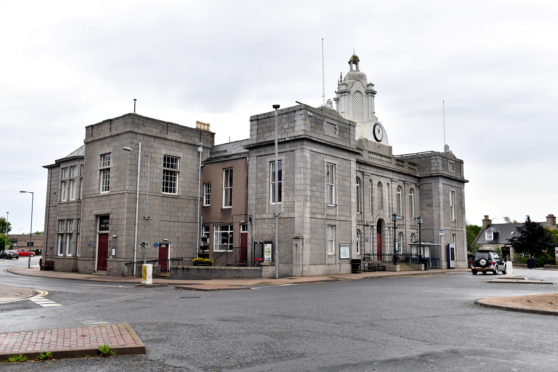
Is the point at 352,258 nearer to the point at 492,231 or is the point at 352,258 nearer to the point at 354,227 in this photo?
the point at 354,227

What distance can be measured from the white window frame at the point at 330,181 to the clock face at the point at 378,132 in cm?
1178

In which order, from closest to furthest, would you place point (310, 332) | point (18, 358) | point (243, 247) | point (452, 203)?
point (18, 358), point (310, 332), point (243, 247), point (452, 203)

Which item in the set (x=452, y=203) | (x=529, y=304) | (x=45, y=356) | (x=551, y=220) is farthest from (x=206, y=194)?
(x=551, y=220)

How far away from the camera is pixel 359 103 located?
44.2m

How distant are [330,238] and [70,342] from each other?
81.3 feet

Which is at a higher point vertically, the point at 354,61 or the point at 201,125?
the point at 354,61

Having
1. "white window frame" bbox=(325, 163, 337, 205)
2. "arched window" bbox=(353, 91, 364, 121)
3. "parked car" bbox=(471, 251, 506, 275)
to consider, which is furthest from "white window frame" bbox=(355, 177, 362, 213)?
"parked car" bbox=(471, 251, 506, 275)

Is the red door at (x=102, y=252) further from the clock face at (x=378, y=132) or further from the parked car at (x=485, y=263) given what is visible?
the parked car at (x=485, y=263)

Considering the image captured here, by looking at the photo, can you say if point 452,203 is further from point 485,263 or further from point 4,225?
point 4,225

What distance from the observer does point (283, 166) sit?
31.5 meters

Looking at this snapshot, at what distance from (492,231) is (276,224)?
71.3 meters

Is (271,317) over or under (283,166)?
under

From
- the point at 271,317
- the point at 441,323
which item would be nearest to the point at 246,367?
the point at 271,317

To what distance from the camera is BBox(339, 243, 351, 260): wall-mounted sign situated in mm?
32438
